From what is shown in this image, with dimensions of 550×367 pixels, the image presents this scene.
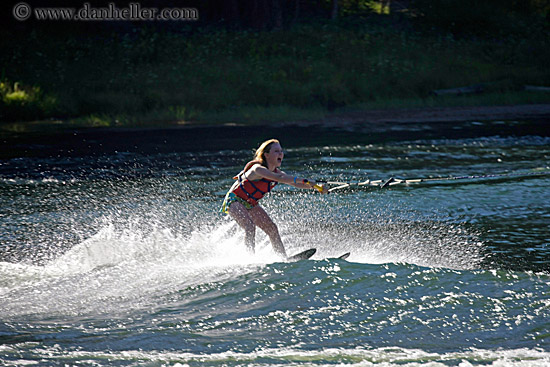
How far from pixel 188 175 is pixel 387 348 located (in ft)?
28.2

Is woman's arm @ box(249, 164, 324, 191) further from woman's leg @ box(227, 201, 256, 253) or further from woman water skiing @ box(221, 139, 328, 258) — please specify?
woman's leg @ box(227, 201, 256, 253)

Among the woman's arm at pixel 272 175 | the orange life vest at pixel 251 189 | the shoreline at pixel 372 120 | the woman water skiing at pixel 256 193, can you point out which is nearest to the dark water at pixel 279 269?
the woman water skiing at pixel 256 193

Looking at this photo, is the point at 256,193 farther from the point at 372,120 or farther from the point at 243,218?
the point at 372,120

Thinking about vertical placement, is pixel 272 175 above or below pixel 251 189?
above

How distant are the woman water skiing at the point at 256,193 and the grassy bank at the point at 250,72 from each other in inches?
551

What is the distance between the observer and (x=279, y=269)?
7.12 m

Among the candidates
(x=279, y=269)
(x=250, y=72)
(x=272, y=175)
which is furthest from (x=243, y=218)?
(x=250, y=72)

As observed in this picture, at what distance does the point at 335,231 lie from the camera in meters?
9.20

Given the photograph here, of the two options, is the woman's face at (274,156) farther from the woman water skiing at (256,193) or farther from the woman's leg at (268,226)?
the woman's leg at (268,226)

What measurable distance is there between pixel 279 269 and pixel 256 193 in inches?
34.6

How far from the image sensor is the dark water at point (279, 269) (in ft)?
17.7

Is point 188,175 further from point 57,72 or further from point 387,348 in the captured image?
point 57,72

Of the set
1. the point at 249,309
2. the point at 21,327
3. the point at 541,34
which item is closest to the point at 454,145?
the point at 249,309

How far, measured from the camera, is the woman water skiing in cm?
743
